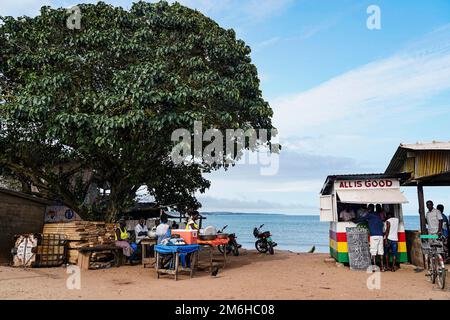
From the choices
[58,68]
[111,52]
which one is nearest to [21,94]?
[58,68]

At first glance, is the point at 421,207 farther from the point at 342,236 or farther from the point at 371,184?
the point at 342,236

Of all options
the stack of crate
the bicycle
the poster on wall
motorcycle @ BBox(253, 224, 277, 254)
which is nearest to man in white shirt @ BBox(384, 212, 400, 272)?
the bicycle

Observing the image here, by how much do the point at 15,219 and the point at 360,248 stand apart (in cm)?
1156

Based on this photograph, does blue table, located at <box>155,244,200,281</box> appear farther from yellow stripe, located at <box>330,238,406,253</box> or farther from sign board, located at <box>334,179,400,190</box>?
sign board, located at <box>334,179,400,190</box>

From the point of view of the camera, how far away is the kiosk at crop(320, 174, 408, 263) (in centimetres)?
1131

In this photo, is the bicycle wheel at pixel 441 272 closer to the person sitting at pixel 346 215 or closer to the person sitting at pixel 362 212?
the person sitting at pixel 362 212

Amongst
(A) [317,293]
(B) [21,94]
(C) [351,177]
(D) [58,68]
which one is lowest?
(A) [317,293]

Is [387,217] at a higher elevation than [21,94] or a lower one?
lower

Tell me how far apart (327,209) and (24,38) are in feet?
39.0

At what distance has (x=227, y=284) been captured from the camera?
9039mm

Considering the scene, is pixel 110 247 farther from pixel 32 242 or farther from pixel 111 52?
pixel 111 52

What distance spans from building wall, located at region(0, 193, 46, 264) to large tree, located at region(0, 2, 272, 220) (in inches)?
44.5

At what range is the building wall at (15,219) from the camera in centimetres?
1292

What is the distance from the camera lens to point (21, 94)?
11211 millimetres
